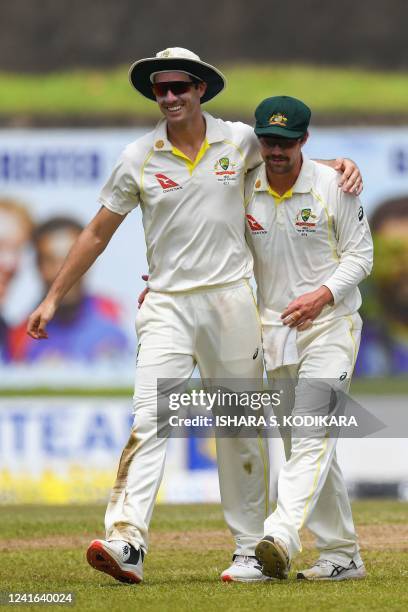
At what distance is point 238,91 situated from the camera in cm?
2395

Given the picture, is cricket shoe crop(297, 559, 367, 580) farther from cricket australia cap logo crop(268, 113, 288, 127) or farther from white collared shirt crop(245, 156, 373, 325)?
cricket australia cap logo crop(268, 113, 288, 127)

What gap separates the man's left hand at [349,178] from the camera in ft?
24.7

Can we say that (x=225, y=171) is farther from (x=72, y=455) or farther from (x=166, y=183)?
(x=72, y=455)

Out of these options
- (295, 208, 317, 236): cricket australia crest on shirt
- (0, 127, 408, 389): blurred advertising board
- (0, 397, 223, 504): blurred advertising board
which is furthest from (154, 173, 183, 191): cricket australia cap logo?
(0, 127, 408, 389): blurred advertising board

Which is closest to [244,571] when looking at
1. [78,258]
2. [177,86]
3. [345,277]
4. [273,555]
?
[273,555]

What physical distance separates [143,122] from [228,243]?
16.1 metres

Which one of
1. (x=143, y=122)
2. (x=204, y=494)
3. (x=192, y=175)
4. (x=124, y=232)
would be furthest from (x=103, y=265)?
(x=192, y=175)

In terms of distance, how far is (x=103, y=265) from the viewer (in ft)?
75.7

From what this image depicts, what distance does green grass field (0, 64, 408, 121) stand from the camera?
2383cm

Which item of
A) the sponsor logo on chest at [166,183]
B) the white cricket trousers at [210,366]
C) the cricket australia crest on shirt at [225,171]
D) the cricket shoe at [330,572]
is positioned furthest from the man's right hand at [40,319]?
the cricket shoe at [330,572]

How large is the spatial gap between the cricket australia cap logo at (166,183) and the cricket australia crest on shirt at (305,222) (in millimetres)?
626

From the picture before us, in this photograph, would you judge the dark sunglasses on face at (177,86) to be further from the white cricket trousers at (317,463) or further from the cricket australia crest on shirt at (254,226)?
the white cricket trousers at (317,463)

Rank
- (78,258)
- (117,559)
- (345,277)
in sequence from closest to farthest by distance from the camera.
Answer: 1. (117,559)
2. (345,277)
3. (78,258)

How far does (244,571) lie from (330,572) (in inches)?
17.4
